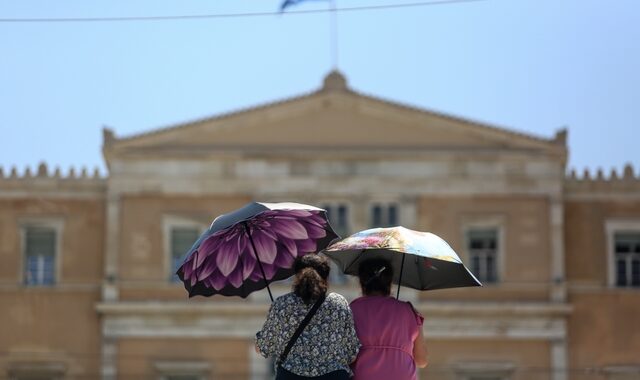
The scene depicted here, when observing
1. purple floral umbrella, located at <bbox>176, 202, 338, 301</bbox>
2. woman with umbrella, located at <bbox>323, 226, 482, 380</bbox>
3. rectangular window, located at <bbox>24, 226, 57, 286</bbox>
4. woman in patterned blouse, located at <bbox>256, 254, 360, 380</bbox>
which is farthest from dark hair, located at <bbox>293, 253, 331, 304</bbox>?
rectangular window, located at <bbox>24, 226, 57, 286</bbox>

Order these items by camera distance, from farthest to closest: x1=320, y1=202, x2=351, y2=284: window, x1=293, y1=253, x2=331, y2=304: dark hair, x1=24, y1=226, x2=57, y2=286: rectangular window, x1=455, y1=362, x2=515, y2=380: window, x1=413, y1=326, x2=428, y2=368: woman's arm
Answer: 1. x1=24, y1=226, x2=57, y2=286: rectangular window
2. x1=320, y1=202, x2=351, y2=284: window
3. x1=455, y1=362, x2=515, y2=380: window
4. x1=413, y1=326, x2=428, y2=368: woman's arm
5. x1=293, y1=253, x2=331, y2=304: dark hair

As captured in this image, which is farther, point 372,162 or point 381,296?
point 372,162

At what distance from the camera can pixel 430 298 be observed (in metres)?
34.8

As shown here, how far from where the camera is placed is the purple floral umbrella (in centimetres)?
1017

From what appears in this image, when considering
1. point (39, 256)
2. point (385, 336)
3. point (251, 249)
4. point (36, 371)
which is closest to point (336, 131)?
point (39, 256)

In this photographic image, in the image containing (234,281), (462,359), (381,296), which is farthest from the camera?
(462,359)

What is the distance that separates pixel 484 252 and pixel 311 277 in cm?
2597

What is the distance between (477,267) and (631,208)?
3649 millimetres

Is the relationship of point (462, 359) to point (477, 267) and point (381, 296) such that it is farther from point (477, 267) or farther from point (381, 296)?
point (381, 296)

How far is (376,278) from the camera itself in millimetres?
9359

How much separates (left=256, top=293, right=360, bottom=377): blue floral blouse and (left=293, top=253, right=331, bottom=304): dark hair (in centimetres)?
5

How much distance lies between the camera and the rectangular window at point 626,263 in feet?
115

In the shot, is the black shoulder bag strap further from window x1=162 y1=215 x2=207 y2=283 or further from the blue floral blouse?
window x1=162 y1=215 x2=207 y2=283

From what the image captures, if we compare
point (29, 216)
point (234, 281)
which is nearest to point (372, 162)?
point (29, 216)
